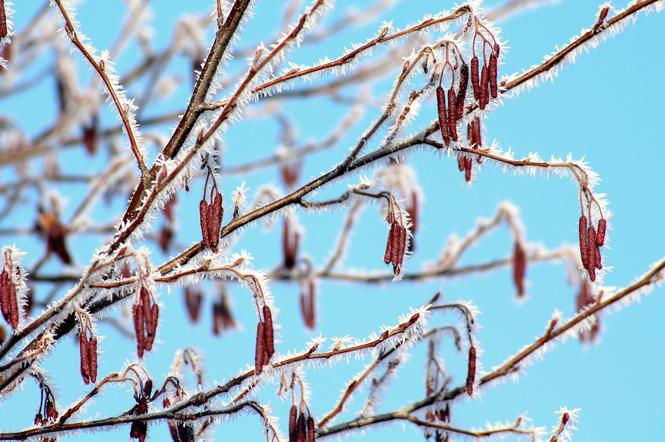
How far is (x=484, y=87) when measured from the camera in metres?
2.36

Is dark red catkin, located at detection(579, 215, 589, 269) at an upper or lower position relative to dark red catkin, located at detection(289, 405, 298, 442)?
upper

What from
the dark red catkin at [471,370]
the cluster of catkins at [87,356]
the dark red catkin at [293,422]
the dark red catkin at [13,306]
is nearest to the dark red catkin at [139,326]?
the cluster of catkins at [87,356]

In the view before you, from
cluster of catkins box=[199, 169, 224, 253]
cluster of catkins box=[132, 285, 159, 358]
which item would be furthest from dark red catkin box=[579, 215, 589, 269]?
cluster of catkins box=[132, 285, 159, 358]

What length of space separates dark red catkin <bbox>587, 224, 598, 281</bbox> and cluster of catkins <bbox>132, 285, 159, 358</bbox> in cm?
114

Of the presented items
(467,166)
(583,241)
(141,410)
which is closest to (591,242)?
(583,241)

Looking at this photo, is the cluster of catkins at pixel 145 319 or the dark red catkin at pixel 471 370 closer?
the cluster of catkins at pixel 145 319

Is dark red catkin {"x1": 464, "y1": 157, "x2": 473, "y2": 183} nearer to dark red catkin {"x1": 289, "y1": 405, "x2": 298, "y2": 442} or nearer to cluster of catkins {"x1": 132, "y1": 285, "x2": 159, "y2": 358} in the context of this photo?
dark red catkin {"x1": 289, "y1": 405, "x2": 298, "y2": 442}

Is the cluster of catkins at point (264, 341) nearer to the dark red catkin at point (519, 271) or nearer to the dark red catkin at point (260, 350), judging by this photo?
the dark red catkin at point (260, 350)

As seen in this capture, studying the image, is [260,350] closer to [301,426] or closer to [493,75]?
[301,426]

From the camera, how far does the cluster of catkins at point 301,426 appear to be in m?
2.50

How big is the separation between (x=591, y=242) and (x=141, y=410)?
1.35 meters

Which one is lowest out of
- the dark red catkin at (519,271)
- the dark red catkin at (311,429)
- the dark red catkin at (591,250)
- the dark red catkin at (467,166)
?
the dark red catkin at (311,429)

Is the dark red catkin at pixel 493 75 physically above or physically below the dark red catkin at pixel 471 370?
above

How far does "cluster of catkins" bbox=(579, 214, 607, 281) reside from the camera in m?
2.38
